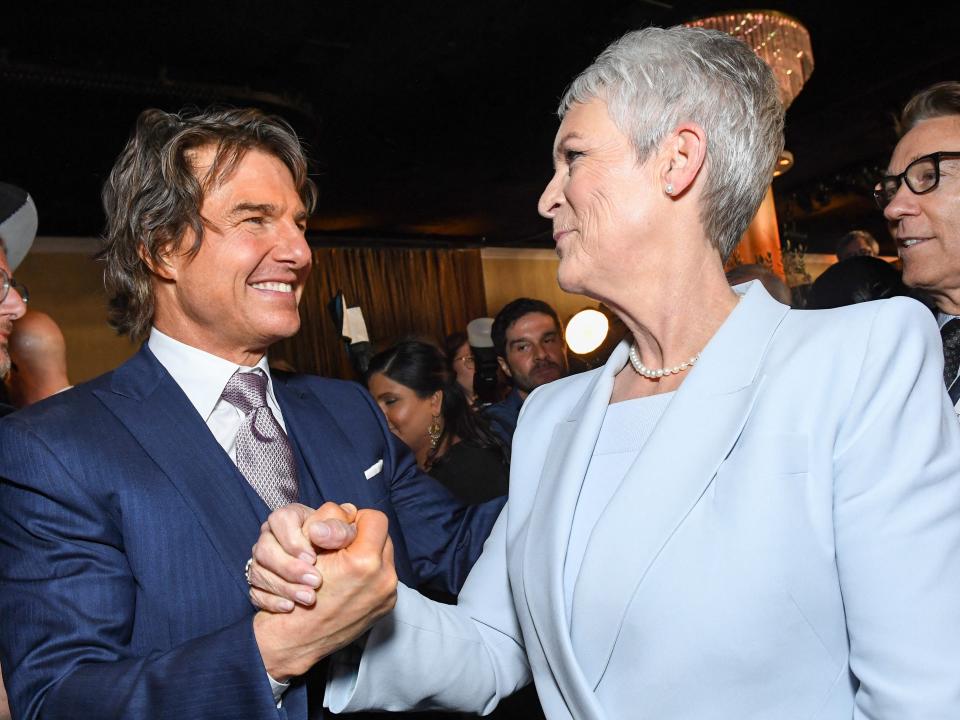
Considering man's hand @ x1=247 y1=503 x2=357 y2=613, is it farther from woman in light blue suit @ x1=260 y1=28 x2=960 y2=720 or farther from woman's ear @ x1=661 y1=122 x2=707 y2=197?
woman's ear @ x1=661 y1=122 x2=707 y2=197

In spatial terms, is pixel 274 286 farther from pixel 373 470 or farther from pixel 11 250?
pixel 11 250

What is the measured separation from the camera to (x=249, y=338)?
1539mm

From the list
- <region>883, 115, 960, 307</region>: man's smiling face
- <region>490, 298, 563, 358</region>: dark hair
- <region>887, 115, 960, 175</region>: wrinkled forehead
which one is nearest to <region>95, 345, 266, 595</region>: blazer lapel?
<region>883, 115, 960, 307</region>: man's smiling face

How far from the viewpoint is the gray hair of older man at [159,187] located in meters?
1.51

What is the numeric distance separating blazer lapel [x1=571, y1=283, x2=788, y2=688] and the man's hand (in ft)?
1.12

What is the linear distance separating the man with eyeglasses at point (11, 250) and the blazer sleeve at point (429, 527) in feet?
4.06

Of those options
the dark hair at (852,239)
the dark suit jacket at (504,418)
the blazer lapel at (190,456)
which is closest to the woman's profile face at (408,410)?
the dark suit jacket at (504,418)

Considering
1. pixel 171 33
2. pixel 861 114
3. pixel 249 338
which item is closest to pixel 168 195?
pixel 249 338

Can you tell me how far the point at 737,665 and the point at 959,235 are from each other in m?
1.36

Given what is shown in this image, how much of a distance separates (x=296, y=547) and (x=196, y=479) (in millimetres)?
386

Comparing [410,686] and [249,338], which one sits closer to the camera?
[410,686]

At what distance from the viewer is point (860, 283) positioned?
2.36m

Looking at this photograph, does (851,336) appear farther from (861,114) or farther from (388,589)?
(861,114)

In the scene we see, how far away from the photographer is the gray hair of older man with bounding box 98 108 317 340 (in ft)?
4.95
